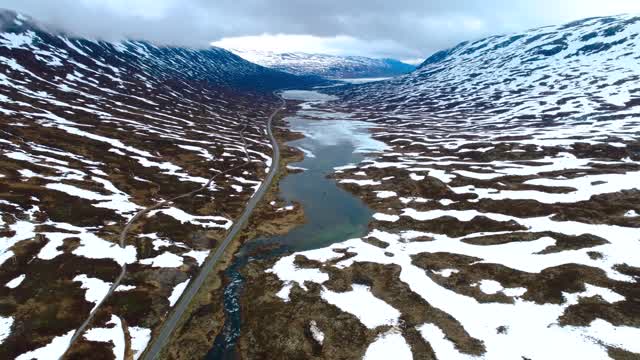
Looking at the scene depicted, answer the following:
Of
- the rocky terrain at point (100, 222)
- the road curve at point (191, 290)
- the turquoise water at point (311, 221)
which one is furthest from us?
the turquoise water at point (311, 221)

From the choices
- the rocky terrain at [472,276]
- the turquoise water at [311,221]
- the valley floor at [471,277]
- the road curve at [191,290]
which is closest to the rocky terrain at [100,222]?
the road curve at [191,290]

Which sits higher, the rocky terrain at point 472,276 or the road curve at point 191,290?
the rocky terrain at point 472,276

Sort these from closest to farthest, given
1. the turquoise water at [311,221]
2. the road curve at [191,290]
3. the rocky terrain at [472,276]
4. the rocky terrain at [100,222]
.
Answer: the rocky terrain at [472,276]
the road curve at [191,290]
the rocky terrain at [100,222]
the turquoise water at [311,221]

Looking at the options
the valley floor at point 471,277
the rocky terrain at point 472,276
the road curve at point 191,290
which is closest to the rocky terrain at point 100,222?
the road curve at point 191,290

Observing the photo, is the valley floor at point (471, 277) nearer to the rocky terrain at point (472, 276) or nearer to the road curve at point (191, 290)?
the rocky terrain at point (472, 276)

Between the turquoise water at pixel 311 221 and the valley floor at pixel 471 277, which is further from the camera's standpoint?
the turquoise water at pixel 311 221

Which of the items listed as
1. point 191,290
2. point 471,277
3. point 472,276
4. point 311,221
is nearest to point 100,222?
point 191,290

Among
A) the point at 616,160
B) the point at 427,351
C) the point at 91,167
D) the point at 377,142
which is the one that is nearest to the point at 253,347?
the point at 427,351

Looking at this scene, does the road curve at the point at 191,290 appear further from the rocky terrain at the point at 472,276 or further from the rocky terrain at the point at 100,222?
the rocky terrain at the point at 472,276

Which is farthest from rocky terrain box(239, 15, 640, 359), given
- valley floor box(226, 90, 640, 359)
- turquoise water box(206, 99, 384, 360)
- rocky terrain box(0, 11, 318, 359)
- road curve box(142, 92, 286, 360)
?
rocky terrain box(0, 11, 318, 359)
